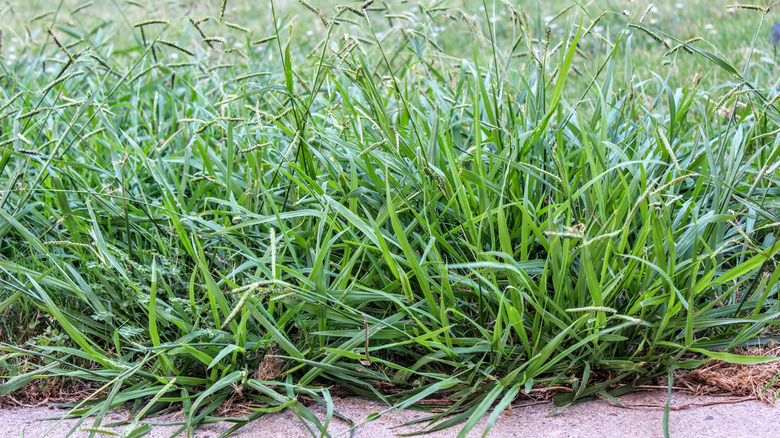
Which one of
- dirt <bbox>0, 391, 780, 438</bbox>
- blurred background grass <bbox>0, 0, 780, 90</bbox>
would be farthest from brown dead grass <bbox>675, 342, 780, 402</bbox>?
blurred background grass <bbox>0, 0, 780, 90</bbox>

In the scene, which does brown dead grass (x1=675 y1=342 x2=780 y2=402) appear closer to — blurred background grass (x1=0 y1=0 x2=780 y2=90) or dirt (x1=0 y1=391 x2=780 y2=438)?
dirt (x1=0 y1=391 x2=780 y2=438)

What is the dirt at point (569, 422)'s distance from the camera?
1.50 meters

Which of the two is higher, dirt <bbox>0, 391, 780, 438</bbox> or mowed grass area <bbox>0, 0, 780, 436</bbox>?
mowed grass area <bbox>0, 0, 780, 436</bbox>

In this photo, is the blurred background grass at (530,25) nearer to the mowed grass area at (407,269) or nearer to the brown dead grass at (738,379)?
the mowed grass area at (407,269)

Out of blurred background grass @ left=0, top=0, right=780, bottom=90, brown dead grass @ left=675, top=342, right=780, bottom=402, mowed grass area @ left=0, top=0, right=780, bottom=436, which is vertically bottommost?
brown dead grass @ left=675, top=342, right=780, bottom=402

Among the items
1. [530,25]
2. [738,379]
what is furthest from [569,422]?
[530,25]

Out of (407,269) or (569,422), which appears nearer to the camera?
(569,422)

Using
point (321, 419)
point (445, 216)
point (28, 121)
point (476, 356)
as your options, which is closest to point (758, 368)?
point (476, 356)

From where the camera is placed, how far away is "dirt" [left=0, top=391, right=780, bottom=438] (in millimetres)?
1502

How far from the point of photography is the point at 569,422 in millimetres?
1575

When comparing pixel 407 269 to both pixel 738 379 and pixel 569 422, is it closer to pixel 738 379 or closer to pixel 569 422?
pixel 569 422

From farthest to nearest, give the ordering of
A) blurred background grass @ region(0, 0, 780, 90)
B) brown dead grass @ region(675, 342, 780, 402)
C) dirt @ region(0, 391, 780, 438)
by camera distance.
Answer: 1. blurred background grass @ region(0, 0, 780, 90)
2. brown dead grass @ region(675, 342, 780, 402)
3. dirt @ region(0, 391, 780, 438)

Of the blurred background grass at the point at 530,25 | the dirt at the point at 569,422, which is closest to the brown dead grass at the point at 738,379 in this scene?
the dirt at the point at 569,422

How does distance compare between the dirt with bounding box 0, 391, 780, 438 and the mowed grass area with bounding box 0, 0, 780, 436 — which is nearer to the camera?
the dirt with bounding box 0, 391, 780, 438
